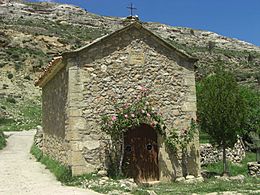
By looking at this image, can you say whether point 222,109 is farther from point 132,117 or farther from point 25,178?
point 25,178

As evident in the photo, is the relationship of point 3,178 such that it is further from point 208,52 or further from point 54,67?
point 208,52

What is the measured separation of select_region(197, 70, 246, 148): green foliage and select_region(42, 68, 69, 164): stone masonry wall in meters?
5.14

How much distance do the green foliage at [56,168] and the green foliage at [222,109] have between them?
550 centimetres

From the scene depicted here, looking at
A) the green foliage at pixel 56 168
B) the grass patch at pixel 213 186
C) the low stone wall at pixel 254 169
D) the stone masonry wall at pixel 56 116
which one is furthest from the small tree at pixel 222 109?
the green foliage at pixel 56 168

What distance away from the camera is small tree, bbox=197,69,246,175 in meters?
13.7

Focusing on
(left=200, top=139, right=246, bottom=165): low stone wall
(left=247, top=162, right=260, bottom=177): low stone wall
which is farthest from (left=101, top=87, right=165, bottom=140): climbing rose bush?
(left=200, top=139, right=246, bottom=165): low stone wall

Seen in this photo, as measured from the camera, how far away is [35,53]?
151ft

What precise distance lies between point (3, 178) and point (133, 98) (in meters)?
4.70

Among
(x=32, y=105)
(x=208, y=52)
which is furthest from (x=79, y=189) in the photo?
(x=208, y=52)

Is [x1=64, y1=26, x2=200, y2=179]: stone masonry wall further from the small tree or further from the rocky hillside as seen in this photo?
the rocky hillside

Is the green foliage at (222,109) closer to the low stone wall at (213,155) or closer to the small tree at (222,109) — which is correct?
the small tree at (222,109)

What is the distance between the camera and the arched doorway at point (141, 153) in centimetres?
1202

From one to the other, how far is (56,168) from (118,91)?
131 inches

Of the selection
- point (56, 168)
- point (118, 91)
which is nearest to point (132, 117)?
point (118, 91)
